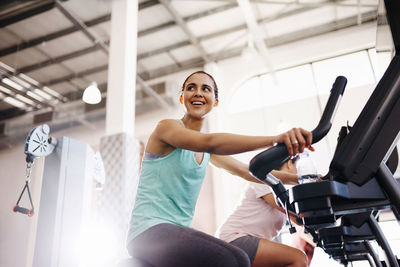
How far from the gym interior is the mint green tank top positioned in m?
2.63

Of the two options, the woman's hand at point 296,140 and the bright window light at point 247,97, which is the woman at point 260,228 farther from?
the bright window light at point 247,97

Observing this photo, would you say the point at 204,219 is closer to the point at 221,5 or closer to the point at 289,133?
the point at 221,5

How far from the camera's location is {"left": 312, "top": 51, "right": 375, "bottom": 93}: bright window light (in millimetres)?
6375

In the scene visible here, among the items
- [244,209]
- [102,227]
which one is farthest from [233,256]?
[102,227]

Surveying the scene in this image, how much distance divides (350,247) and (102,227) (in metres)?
3.06

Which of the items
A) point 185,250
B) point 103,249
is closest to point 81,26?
point 103,249

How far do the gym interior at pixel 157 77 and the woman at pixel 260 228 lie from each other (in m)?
2.25

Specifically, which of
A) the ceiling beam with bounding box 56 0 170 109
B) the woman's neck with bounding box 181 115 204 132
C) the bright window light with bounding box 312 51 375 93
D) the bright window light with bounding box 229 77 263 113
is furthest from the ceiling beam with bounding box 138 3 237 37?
the woman's neck with bounding box 181 115 204 132

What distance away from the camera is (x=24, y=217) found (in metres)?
3.45

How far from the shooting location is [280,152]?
0.87m

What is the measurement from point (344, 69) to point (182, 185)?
20.8 ft

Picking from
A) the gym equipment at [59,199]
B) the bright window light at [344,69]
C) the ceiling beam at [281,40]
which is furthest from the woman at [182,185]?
the ceiling beam at [281,40]

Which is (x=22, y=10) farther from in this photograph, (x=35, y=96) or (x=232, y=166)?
(x=232, y=166)

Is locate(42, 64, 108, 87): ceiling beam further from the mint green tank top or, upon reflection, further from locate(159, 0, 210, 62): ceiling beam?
the mint green tank top
